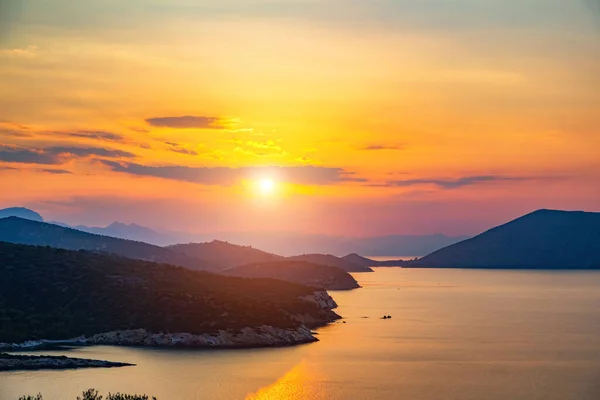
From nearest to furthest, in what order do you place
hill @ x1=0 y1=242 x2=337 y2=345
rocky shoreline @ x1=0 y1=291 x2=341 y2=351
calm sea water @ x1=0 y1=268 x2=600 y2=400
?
1. calm sea water @ x1=0 y1=268 x2=600 y2=400
2. rocky shoreline @ x1=0 y1=291 x2=341 y2=351
3. hill @ x1=0 y1=242 x2=337 y2=345

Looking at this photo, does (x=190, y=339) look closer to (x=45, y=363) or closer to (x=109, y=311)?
(x=109, y=311)

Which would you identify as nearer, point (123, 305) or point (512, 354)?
point (512, 354)

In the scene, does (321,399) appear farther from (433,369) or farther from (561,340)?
(561,340)

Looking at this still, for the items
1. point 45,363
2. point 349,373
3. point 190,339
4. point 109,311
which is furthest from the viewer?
point 109,311

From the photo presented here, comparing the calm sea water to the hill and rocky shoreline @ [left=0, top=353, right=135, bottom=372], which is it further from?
the hill

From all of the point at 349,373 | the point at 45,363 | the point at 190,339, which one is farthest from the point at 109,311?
the point at 349,373

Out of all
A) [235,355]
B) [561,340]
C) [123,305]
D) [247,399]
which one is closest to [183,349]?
[235,355]

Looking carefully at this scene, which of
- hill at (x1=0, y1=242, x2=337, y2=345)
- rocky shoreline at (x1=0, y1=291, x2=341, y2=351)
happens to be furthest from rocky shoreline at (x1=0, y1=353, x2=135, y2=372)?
hill at (x1=0, y1=242, x2=337, y2=345)

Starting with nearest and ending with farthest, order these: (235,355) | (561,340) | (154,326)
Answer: (235,355), (154,326), (561,340)
